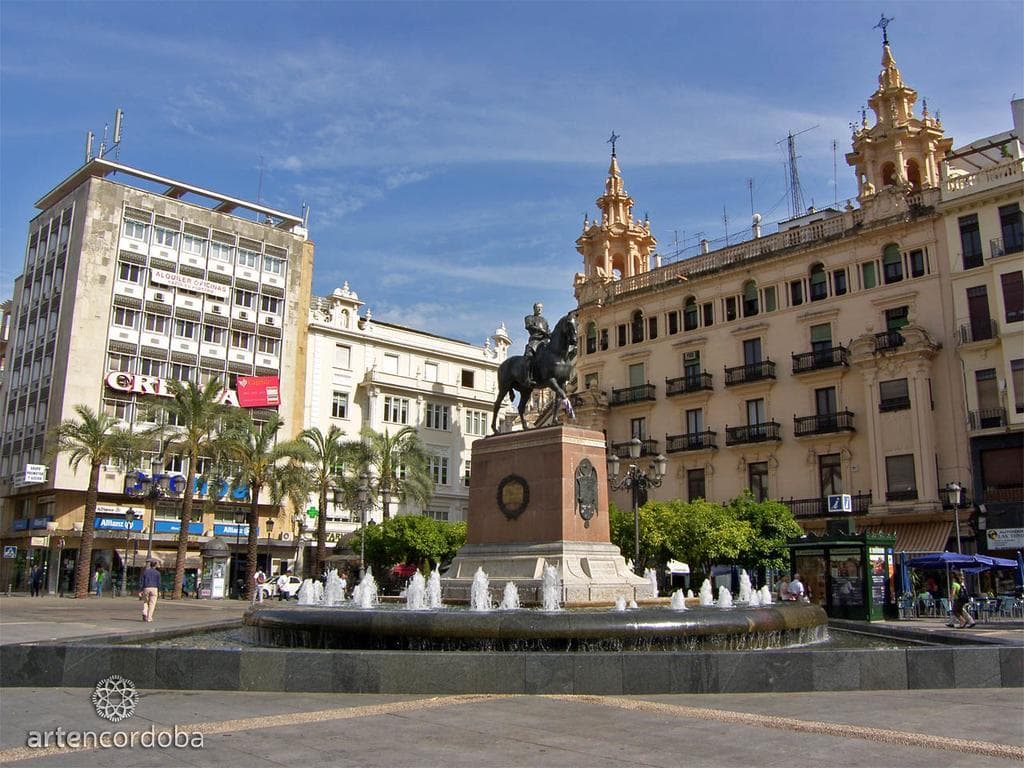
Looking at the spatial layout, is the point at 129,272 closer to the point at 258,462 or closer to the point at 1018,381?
the point at 258,462

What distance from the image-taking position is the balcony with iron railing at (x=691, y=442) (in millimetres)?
46791

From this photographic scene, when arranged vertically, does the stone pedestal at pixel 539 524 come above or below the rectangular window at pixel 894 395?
below

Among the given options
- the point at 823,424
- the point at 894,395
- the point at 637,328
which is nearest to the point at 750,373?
the point at 823,424

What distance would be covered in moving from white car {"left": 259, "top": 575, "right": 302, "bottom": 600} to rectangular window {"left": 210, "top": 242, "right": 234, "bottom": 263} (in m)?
23.3

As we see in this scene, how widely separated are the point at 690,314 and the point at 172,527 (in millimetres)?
32874

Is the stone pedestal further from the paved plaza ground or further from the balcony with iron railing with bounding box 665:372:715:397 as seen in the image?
the balcony with iron railing with bounding box 665:372:715:397

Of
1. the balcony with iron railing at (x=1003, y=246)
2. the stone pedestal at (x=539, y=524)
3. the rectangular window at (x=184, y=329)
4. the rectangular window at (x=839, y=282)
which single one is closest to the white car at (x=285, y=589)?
the rectangular window at (x=184, y=329)

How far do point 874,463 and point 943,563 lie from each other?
1025cm

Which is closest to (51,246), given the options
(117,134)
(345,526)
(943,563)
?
(117,134)

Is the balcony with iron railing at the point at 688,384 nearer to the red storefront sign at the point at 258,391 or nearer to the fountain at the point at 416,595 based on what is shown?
the red storefront sign at the point at 258,391

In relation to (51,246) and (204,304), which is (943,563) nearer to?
(204,304)

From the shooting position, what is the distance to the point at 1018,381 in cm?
3688

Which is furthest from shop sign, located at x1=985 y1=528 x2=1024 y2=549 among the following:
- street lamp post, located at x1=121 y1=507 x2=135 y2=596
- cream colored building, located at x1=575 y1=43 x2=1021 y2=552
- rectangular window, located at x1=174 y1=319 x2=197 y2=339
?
rectangular window, located at x1=174 y1=319 x2=197 y2=339

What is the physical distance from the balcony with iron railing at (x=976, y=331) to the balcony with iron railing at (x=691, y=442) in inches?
510
